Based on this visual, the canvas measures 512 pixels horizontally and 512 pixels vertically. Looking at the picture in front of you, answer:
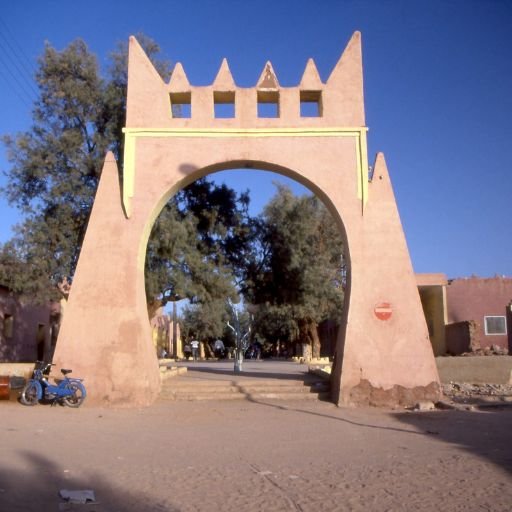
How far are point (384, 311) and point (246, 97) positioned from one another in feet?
17.7

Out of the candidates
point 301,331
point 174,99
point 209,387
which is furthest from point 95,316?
point 301,331

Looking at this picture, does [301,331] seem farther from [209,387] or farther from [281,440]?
[281,440]

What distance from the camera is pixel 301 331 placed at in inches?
1428

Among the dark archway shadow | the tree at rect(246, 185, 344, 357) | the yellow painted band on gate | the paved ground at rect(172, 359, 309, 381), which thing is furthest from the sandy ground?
the tree at rect(246, 185, 344, 357)

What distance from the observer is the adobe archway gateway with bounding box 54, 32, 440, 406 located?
Result: 12.1m

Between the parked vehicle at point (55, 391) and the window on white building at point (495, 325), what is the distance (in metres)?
19.4

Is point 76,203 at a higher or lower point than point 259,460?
higher

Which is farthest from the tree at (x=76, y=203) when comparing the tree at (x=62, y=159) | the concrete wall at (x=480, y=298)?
the concrete wall at (x=480, y=298)

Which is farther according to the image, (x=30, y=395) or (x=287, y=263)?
(x=287, y=263)

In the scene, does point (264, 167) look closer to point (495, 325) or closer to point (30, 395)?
point (30, 395)

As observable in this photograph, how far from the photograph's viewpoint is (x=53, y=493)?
533 centimetres

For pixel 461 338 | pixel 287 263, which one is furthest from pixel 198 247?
pixel 461 338

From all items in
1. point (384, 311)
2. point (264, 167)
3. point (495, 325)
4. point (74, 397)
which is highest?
point (264, 167)

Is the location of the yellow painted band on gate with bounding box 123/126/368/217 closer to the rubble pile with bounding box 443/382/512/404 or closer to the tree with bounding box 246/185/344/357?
the rubble pile with bounding box 443/382/512/404
